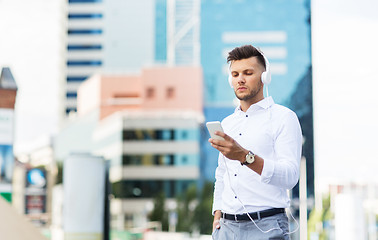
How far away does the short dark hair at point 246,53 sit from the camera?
5.45 ft

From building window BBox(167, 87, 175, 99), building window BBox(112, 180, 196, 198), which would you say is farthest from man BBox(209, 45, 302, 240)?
building window BBox(167, 87, 175, 99)

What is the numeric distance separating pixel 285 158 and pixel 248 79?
0.25 metres

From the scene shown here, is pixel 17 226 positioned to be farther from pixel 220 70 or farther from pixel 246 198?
pixel 220 70

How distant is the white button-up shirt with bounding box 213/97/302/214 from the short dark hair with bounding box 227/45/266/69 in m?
0.12

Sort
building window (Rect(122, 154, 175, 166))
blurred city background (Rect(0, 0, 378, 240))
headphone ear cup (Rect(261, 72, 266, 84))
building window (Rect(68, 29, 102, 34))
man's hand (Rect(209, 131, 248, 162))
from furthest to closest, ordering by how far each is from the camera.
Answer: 1. building window (Rect(68, 29, 102, 34))
2. building window (Rect(122, 154, 175, 166))
3. blurred city background (Rect(0, 0, 378, 240))
4. headphone ear cup (Rect(261, 72, 266, 84))
5. man's hand (Rect(209, 131, 248, 162))

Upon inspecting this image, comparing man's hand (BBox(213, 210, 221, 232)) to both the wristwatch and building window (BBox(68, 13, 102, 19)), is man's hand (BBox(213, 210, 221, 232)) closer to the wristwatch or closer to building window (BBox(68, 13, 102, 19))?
the wristwatch

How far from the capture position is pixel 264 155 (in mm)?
1588

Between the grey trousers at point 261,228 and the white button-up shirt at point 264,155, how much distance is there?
0.11 feet

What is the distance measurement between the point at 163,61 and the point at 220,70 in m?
12.8

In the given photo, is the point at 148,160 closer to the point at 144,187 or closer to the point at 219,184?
the point at 144,187

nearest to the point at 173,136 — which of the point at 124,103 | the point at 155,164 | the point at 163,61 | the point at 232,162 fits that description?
the point at 155,164

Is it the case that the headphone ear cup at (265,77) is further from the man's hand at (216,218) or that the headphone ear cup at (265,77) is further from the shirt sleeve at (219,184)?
the man's hand at (216,218)

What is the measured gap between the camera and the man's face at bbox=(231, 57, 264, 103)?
1643mm

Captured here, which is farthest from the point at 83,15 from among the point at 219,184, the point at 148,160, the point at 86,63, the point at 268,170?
the point at 268,170
